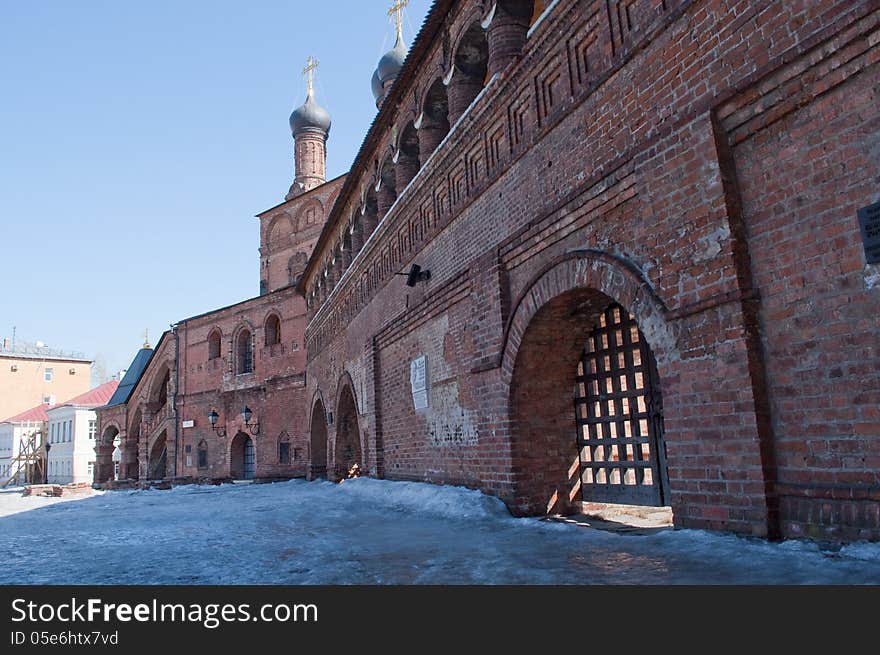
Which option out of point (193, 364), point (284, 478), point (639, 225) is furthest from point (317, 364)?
point (639, 225)

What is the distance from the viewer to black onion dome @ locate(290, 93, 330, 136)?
114 ft

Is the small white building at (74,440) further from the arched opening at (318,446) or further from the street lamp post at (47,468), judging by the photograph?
the arched opening at (318,446)

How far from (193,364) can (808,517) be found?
1036 inches

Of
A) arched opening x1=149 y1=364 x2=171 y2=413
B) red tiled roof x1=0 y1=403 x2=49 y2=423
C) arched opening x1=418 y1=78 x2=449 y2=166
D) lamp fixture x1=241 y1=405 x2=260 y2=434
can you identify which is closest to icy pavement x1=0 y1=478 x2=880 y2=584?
arched opening x1=418 y1=78 x2=449 y2=166

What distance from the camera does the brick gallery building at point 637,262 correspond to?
3.67 meters

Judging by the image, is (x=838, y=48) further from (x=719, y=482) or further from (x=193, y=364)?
(x=193, y=364)

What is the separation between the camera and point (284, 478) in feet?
72.1

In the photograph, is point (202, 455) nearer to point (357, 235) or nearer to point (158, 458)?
point (158, 458)

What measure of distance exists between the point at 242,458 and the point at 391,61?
17.2 meters

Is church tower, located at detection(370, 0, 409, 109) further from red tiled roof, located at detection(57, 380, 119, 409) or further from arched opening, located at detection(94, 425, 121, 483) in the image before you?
red tiled roof, located at detection(57, 380, 119, 409)

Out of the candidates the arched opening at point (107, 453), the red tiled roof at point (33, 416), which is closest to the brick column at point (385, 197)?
the arched opening at point (107, 453)

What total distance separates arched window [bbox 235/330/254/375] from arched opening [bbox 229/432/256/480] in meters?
2.51

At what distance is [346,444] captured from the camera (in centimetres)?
1655

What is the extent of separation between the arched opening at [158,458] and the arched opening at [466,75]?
2480 cm
